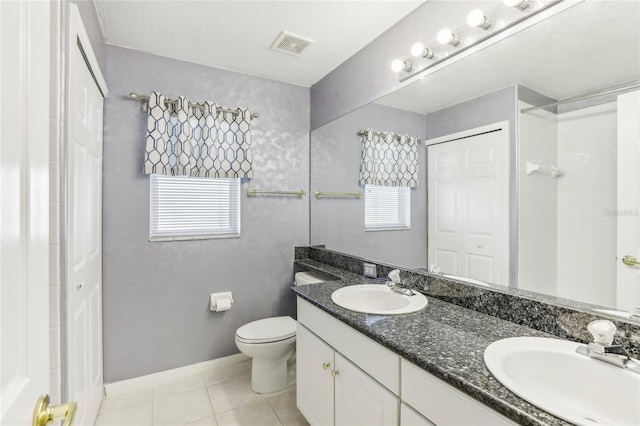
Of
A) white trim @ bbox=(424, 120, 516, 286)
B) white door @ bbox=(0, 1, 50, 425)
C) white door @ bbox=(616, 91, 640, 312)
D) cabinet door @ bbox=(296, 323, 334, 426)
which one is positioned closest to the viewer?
white door @ bbox=(0, 1, 50, 425)

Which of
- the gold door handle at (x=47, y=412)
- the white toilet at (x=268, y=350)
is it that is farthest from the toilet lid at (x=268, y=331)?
the gold door handle at (x=47, y=412)

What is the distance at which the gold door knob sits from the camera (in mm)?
996

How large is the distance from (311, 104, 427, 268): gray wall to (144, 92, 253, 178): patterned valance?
2.11ft

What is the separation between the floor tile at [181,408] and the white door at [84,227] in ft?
1.18

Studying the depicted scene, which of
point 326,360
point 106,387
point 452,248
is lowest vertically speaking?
point 106,387

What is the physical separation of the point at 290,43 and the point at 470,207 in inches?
63.0

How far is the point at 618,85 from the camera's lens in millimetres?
1024

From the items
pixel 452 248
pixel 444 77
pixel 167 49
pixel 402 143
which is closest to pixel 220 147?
pixel 167 49

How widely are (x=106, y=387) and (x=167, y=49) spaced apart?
2.40 meters

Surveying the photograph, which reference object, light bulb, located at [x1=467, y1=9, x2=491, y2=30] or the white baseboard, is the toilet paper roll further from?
light bulb, located at [x1=467, y1=9, x2=491, y2=30]

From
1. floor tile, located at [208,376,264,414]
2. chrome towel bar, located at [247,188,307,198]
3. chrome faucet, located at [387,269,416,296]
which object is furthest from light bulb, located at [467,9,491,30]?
floor tile, located at [208,376,264,414]

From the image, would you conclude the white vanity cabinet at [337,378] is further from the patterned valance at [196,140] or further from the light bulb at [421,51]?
the light bulb at [421,51]

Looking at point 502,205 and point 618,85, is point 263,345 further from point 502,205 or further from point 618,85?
point 618,85

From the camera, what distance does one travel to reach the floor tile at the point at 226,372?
2.36 meters
